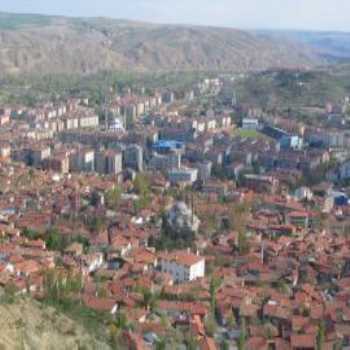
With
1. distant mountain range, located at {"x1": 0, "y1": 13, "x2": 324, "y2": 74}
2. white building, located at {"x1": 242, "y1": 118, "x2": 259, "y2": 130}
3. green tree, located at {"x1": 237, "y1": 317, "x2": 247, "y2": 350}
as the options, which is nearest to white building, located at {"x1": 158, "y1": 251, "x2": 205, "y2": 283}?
green tree, located at {"x1": 237, "y1": 317, "x2": 247, "y2": 350}

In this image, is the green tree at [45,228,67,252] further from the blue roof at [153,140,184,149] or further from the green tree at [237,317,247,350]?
the blue roof at [153,140,184,149]

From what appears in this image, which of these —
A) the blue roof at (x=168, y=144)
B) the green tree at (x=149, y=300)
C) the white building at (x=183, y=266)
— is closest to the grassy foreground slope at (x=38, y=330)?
the green tree at (x=149, y=300)

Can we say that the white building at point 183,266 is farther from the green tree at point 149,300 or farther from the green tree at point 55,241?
the green tree at point 55,241

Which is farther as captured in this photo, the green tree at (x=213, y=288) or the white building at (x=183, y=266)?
the white building at (x=183, y=266)

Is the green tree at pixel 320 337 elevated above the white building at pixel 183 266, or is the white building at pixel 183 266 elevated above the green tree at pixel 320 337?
the green tree at pixel 320 337

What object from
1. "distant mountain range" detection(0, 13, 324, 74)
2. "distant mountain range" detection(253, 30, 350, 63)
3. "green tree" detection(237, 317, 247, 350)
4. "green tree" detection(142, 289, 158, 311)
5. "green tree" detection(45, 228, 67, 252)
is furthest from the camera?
"distant mountain range" detection(253, 30, 350, 63)

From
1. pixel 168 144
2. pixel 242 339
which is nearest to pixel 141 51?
pixel 168 144

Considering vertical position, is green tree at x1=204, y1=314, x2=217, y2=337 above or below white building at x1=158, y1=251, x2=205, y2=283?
above
